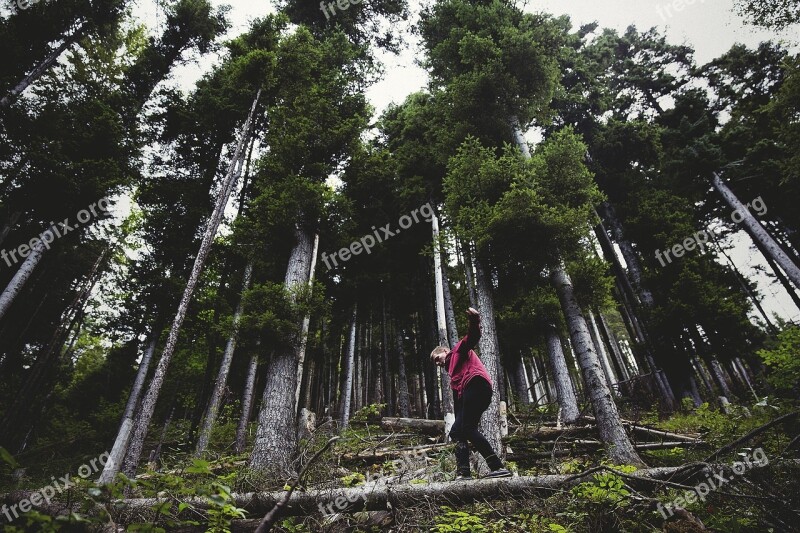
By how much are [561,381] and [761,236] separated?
30.2 ft

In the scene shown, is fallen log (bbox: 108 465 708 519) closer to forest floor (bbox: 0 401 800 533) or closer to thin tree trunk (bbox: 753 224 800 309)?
forest floor (bbox: 0 401 800 533)

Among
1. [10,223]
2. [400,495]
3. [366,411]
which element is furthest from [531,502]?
[10,223]

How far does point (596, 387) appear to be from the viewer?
6.29 metres

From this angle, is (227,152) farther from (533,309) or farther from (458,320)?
(533,309)

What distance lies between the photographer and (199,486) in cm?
297

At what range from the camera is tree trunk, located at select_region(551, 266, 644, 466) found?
553cm

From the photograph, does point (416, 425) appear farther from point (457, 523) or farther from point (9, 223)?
point (9, 223)

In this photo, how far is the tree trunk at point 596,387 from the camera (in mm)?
5531

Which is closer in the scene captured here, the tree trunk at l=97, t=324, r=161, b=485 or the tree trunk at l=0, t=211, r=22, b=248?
the tree trunk at l=97, t=324, r=161, b=485

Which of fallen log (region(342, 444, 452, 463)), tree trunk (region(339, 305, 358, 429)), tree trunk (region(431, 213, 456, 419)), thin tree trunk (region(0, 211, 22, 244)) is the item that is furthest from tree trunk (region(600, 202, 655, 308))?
thin tree trunk (region(0, 211, 22, 244))

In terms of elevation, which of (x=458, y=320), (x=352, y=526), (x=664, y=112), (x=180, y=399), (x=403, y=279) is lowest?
(x=352, y=526)

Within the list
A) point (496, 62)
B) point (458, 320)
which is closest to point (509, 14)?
point (496, 62)

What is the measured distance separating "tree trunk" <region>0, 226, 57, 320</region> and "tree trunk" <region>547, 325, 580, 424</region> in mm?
14979

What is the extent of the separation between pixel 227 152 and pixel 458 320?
41.8ft
